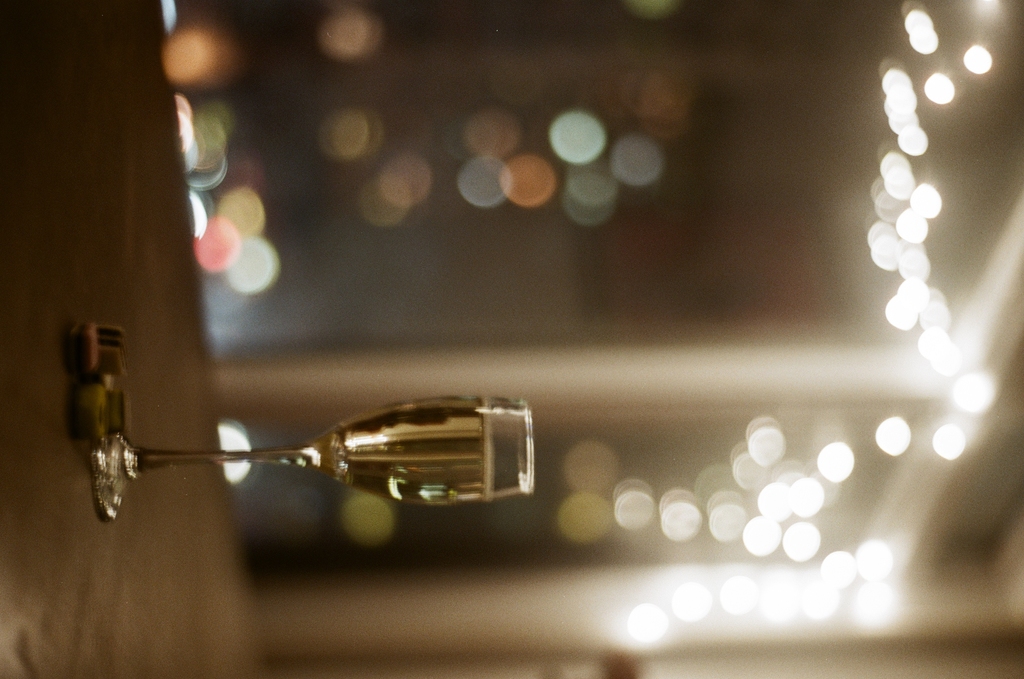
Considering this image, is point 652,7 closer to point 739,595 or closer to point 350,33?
point 350,33

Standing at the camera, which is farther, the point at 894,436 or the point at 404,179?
the point at 404,179

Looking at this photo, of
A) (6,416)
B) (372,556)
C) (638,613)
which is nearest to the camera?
(6,416)

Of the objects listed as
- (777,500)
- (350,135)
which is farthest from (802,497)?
(350,135)

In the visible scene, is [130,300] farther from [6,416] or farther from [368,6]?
[368,6]

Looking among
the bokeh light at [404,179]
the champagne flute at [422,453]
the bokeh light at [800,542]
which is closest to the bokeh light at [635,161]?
the bokeh light at [404,179]

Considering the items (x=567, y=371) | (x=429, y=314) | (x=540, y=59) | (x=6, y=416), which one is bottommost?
(x=6, y=416)

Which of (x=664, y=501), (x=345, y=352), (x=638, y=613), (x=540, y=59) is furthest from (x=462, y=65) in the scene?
(x=638, y=613)

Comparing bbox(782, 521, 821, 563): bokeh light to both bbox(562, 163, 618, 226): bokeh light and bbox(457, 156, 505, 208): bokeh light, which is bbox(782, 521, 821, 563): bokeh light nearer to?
bbox(562, 163, 618, 226): bokeh light
